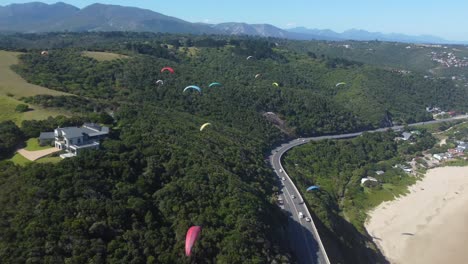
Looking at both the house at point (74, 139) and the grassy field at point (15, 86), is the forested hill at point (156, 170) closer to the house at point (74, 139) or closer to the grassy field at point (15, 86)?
the house at point (74, 139)

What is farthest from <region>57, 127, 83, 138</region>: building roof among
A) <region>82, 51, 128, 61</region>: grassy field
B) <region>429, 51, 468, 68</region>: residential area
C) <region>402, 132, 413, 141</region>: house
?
<region>429, 51, 468, 68</region>: residential area

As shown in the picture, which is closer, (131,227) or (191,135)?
(131,227)

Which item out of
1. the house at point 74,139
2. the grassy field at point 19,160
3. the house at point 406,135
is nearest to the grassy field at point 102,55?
the house at point 74,139

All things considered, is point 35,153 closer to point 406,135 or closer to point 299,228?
point 299,228

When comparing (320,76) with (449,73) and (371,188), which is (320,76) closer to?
(371,188)

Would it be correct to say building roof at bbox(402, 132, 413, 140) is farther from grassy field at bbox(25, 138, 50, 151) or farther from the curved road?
grassy field at bbox(25, 138, 50, 151)

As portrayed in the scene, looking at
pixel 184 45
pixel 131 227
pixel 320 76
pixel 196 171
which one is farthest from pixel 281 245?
pixel 184 45

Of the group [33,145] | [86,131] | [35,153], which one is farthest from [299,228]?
[33,145]
